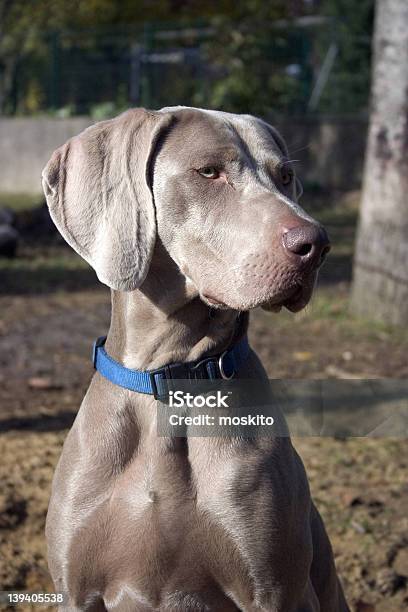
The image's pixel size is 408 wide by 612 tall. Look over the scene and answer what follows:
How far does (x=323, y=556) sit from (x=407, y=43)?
4.47m

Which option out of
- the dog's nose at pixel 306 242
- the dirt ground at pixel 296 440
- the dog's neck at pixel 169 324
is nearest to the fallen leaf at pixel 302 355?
the dirt ground at pixel 296 440

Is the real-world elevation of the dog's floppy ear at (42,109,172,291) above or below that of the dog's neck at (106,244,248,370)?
above

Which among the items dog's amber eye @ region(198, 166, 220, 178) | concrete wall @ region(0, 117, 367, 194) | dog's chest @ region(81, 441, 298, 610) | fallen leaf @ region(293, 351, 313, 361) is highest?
dog's amber eye @ region(198, 166, 220, 178)

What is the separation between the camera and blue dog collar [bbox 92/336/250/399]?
2.77 meters

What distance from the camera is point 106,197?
2.68 meters

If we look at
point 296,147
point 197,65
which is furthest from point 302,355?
point 197,65

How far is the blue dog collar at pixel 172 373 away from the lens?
2766 millimetres

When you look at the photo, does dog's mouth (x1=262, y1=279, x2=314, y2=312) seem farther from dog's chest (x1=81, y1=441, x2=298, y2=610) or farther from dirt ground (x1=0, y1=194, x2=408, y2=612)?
dog's chest (x1=81, y1=441, x2=298, y2=610)

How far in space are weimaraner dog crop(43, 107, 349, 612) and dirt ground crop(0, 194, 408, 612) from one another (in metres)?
0.37

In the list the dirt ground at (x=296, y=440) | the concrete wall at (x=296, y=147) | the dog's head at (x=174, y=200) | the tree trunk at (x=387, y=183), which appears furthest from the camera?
the concrete wall at (x=296, y=147)

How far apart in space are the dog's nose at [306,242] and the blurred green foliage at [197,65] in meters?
12.8

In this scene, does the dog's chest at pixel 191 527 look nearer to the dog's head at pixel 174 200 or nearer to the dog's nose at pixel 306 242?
the dog's head at pixel 174 200

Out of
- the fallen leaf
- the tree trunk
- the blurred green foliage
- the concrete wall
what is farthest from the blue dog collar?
the blurred green foliage

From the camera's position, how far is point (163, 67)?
16406mm
